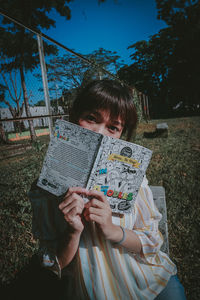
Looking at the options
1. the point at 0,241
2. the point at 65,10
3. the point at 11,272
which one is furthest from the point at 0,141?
the point at 65,10

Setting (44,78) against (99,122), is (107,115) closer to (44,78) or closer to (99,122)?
(99,122)

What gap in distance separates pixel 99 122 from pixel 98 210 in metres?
0.48

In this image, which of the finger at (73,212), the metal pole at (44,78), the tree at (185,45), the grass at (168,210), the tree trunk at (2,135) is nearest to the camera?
the finger at (73,212)

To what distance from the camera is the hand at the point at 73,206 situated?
26.0 inches

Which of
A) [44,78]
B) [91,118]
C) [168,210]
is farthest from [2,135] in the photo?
[168,210]

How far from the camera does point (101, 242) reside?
0.78m

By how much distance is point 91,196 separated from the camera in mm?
712

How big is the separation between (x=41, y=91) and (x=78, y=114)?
151 cm

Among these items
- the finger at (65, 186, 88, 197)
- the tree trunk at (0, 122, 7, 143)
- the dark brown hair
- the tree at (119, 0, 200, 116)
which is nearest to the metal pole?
the tree trunk at (0, 122, 7, 143)

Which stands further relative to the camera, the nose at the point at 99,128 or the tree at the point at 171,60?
the tree at the point at 171,60

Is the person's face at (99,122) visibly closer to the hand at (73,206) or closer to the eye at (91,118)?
the eye at (91,118)

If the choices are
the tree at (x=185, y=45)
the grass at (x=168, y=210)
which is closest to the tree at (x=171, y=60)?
the tree at (x=185, y=45)

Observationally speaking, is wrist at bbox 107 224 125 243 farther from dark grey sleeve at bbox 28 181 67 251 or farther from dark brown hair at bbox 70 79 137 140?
dark brown hair at bbox 70 79 137 140

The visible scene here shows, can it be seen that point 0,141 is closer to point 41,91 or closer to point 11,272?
point 41,91
